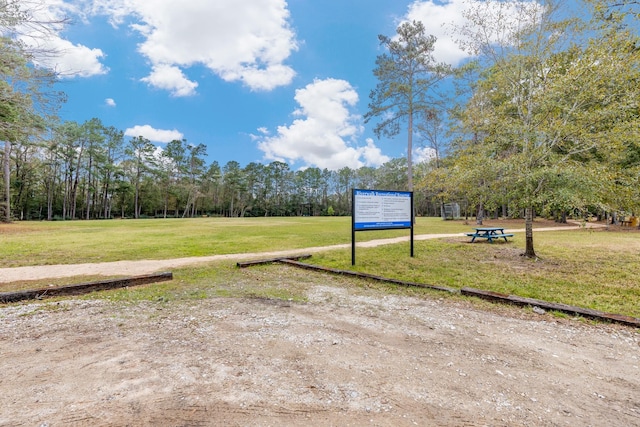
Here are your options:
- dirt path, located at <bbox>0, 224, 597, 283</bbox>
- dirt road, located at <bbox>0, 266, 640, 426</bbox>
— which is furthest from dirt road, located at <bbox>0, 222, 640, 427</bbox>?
dirt path, located at <bbox>0, 224, 597, 283</bbox>

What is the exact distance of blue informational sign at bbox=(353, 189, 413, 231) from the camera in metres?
7.91

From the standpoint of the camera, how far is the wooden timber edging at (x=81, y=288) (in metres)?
4.50

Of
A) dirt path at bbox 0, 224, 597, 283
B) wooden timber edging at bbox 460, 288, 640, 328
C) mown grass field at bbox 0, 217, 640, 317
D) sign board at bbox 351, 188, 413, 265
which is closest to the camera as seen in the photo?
wooden timber edging at bbox 460, 288, 640, 328

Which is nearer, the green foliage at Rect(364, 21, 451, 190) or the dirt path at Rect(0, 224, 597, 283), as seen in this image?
the dirt path at Rect(0, 224, 597, 283)

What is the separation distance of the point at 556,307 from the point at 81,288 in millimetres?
7314

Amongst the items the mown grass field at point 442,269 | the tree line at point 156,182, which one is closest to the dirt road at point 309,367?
the mown grass field at point 442,269

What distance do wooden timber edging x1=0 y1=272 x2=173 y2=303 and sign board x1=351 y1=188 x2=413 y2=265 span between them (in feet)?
14.5

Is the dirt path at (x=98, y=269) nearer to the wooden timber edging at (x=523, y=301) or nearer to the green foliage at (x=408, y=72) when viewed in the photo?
the wooden timber edging at (x=523, y=301)

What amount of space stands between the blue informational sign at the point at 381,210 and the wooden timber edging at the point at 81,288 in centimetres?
462

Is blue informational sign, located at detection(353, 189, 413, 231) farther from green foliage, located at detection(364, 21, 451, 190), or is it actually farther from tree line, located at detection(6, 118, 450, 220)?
tree line, located at detection(6, 118, 450, 220)

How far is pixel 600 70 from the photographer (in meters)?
6.98

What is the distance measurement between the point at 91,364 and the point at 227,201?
64467 millimetres

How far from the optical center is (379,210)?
27.3ft

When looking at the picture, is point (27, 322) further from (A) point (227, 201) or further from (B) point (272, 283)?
(A) point (227, 201)
